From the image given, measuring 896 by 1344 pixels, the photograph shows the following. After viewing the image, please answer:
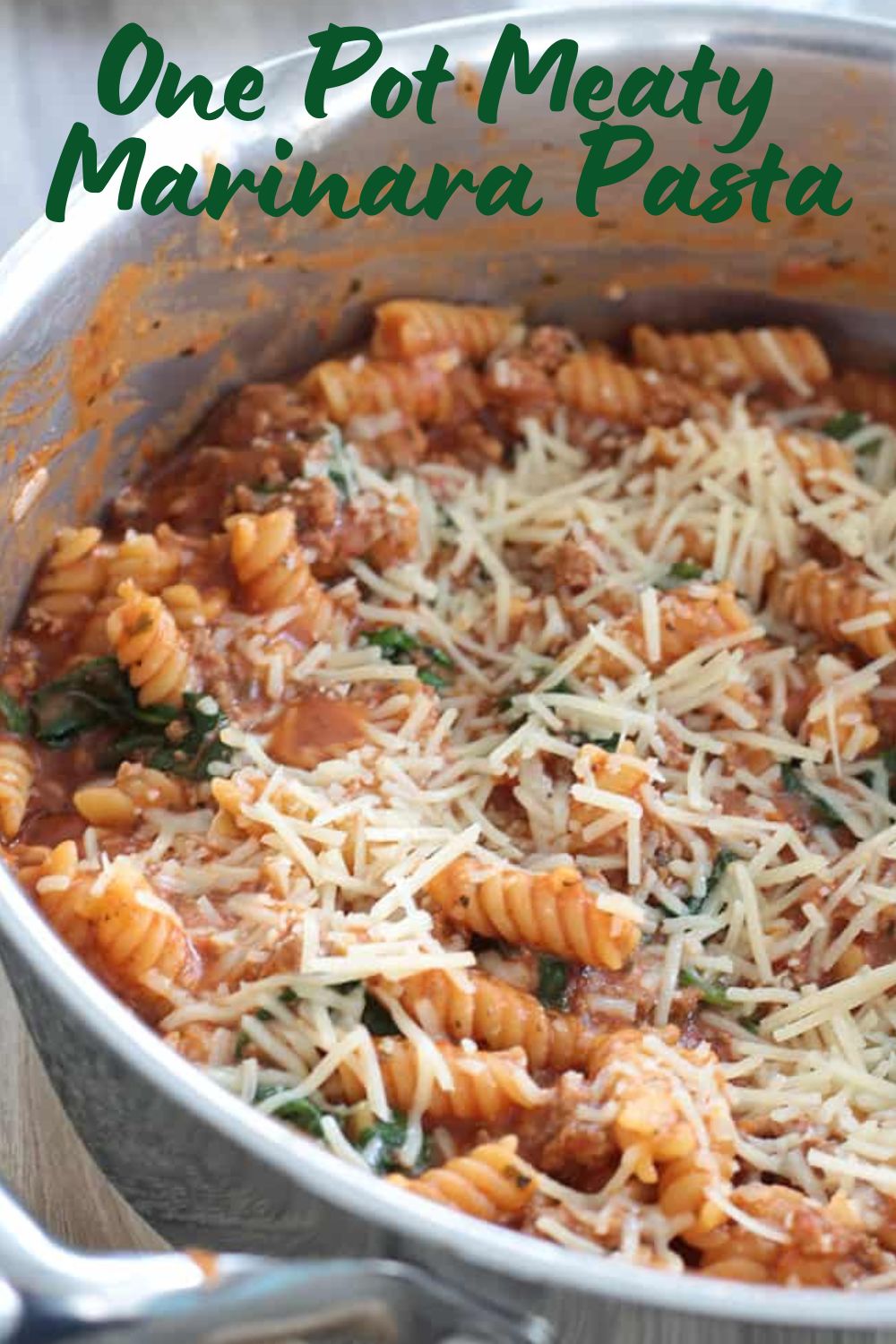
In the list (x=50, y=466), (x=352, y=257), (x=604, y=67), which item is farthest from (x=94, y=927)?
(x=604, y=67)

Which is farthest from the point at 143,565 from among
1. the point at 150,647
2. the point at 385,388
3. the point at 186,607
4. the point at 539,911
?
the point at 539,911

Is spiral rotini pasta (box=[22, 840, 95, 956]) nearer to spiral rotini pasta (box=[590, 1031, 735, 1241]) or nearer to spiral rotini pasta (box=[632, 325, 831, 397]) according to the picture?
spiral rotini pasta (box=[590, 1031, 735, 1241])

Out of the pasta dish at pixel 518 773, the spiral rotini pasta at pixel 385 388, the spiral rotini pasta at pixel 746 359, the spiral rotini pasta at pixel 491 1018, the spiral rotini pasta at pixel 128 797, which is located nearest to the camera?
the pasta dish at pixel 518 773

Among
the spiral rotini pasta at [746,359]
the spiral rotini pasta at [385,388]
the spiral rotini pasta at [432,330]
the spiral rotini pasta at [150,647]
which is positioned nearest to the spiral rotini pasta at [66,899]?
the spiral rotini pasta at [150,647]

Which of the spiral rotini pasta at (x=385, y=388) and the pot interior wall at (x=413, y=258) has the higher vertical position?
the pot interior wall at (x=413, y=258)

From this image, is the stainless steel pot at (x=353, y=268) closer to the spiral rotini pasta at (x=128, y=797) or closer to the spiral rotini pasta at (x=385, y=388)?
the spiral rotini pasta at (x=385, y=388)
